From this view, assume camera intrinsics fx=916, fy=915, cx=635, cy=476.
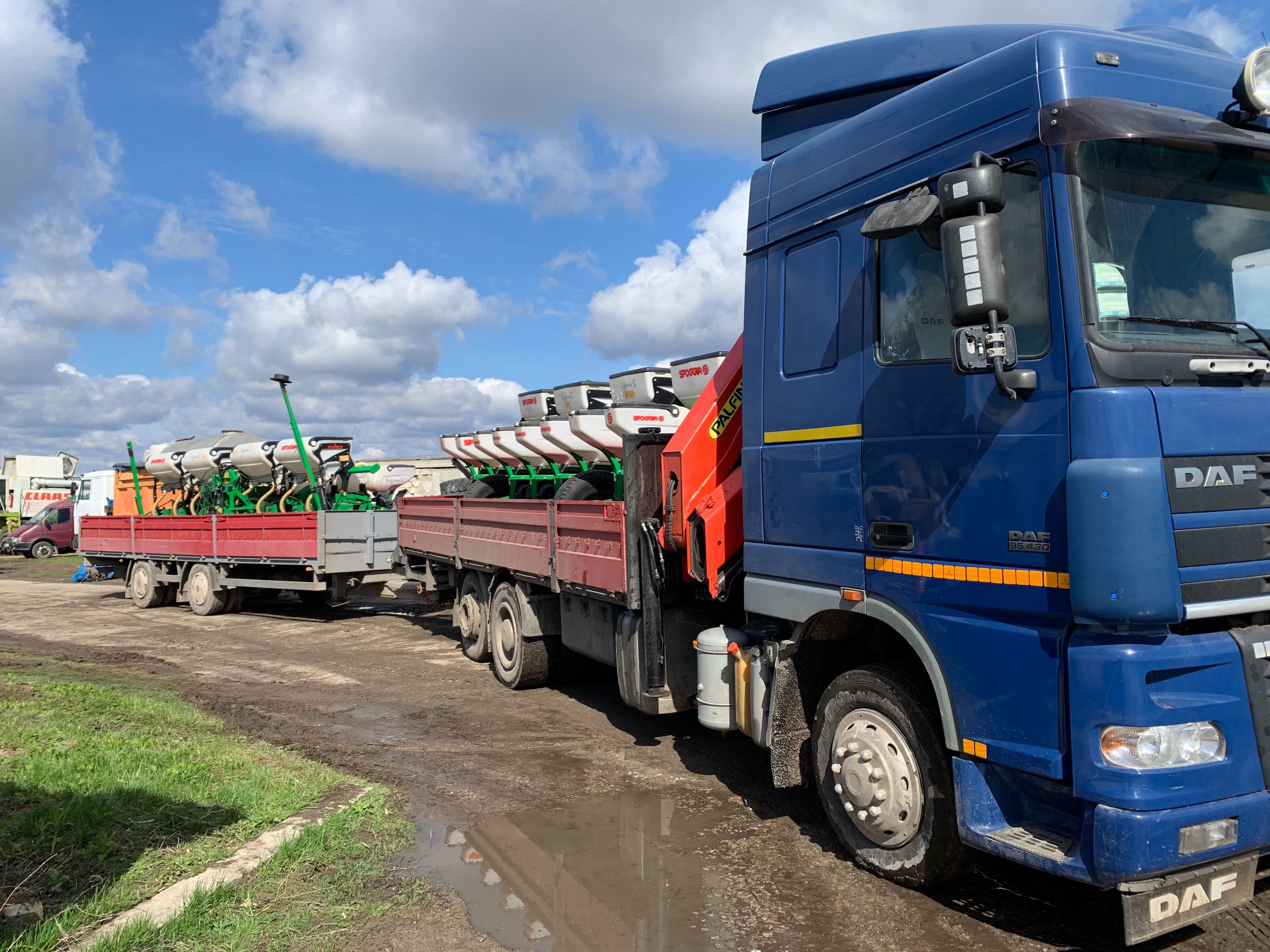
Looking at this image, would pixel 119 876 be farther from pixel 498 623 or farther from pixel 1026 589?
pixel 498 623

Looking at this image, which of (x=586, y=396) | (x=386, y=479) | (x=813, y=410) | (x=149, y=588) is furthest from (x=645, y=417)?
(x=149, y=588)

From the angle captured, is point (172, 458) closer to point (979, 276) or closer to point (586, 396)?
point (586, 396)

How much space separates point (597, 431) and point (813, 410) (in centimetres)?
398

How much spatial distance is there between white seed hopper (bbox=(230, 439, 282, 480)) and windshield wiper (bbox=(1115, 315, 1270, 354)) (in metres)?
12.9

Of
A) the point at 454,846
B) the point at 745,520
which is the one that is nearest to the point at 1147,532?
the point at 745,520

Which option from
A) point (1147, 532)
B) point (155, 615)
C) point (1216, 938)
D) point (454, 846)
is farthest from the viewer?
point (155, 615)

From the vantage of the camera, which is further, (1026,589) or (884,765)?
(884,765)

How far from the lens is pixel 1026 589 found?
3.15 meters

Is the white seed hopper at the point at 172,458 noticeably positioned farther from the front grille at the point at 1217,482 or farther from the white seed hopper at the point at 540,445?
the front grille at the point at 1217,482

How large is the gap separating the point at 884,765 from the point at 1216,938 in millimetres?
1290

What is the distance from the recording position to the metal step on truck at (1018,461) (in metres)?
2.90

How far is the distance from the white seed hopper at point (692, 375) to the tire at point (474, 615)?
2.90 m

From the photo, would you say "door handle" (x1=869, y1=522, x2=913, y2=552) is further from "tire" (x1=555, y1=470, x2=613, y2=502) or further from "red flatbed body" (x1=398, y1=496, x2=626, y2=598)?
"tire" (x1=555, y1=470, x2=613, y2=502)

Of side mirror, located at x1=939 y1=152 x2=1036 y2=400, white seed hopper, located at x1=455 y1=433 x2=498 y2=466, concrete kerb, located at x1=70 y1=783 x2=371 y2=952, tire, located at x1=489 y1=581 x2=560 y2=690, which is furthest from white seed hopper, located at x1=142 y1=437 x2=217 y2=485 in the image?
side mirror, located at x1=939 y1=152 x2=1036 y2=400
